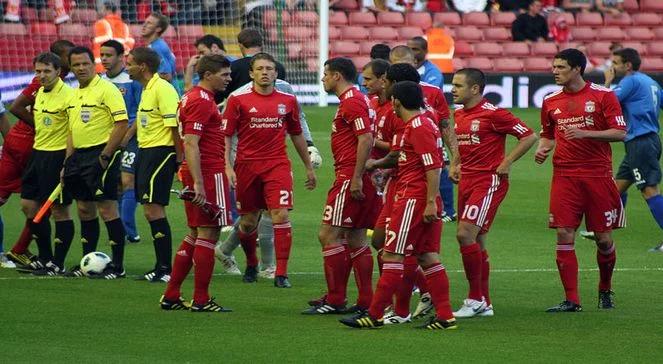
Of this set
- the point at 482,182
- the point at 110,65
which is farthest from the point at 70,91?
the point at 482,182

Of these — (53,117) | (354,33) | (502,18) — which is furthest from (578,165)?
(502,18)

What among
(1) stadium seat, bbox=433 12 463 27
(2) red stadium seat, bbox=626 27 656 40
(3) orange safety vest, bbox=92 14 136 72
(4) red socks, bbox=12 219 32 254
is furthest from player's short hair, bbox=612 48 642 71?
(2) red stadium seat, bbox=626 27 656 40

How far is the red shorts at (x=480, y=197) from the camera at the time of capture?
33.5 feet

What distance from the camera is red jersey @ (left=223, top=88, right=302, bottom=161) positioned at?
10875mm

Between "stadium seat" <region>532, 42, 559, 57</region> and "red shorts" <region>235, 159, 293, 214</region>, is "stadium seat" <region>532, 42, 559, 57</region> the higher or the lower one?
the lower one

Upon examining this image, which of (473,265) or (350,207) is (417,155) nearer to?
(350,207)

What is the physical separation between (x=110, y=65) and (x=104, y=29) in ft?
38.2

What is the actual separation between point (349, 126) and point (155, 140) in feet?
7.11

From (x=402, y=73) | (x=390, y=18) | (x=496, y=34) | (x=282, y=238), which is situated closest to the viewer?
(x=402, y=73)

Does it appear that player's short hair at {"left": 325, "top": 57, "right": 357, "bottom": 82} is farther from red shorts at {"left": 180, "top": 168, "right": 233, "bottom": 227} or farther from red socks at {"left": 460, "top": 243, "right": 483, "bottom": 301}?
red socks at {"left": 460, "top": 243, "right": 483, "bottom": 301}

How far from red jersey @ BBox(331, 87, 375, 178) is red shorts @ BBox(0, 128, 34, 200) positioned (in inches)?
152

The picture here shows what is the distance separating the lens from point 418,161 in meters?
9.44

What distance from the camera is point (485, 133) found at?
406 inches

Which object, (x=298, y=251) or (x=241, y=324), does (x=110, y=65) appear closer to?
(x=298, y=251)
